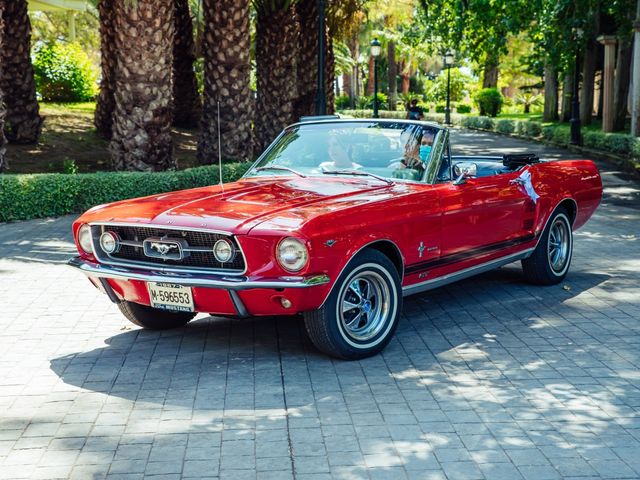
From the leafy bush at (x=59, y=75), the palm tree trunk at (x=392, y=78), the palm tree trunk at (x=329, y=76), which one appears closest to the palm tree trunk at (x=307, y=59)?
the palm tree trunk at (x=329, y=76)

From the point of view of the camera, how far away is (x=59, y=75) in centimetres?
2894

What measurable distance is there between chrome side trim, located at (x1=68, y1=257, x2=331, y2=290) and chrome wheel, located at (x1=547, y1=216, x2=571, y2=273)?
3898 mm

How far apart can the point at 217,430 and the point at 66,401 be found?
45.0 inches

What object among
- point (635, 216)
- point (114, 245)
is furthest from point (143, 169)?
point (114, 245)

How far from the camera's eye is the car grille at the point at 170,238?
6.32 metres

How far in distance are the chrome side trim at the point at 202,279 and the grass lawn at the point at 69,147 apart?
11567 millimetres

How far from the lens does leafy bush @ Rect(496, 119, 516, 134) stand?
144 feet

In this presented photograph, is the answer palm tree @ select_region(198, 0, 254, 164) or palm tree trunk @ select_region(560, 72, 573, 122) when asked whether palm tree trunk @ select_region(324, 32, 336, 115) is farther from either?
palm tree trunk @ select_region(560, 72, 573, 122)

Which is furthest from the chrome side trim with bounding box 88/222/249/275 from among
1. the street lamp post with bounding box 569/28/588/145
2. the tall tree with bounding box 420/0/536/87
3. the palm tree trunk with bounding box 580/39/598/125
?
the palm tree trunk with bounding box 580/39/598/125

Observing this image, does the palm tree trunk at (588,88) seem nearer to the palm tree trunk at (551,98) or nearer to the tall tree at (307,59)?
the palm tree trunk at (551,98)

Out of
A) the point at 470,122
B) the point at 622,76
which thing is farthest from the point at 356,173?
the point at 470,122

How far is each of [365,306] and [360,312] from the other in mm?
56

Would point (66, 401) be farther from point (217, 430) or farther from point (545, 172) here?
point (545, 172)

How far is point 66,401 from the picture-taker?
586cm
